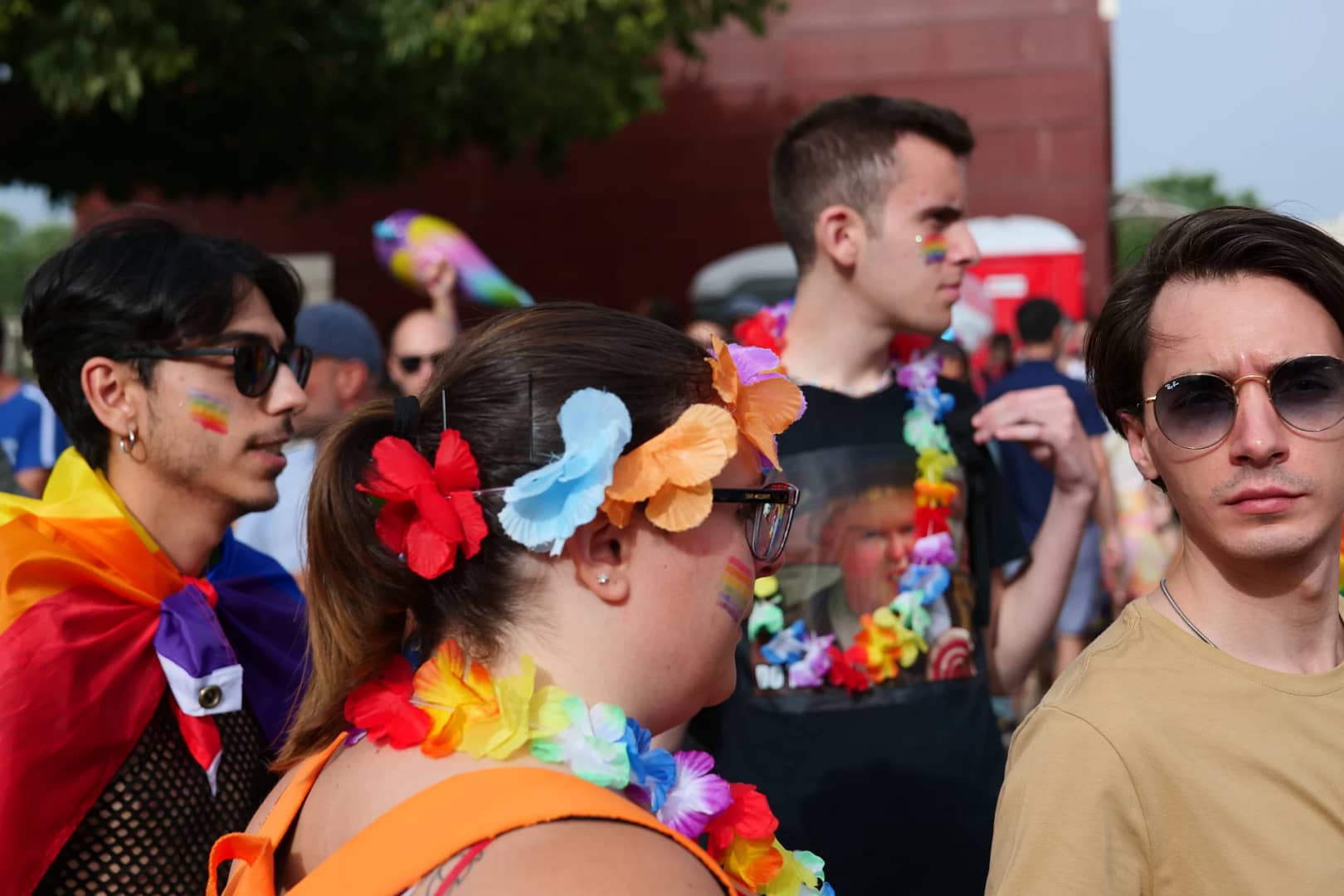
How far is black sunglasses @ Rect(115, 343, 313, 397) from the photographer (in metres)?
2.96

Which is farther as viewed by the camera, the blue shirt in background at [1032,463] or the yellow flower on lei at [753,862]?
the blue shirt in background at [1032,463]

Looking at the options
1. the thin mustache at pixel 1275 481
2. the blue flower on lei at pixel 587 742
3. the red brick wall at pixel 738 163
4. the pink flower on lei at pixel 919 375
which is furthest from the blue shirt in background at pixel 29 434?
the red brick wall at pixel 738 163

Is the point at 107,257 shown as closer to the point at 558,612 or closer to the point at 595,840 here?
the point at 558,612

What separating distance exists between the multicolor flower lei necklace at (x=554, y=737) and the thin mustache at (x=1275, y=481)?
0.83 m

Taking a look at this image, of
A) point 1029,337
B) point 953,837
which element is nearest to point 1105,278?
point 1029,337

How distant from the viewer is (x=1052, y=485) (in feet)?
23.2

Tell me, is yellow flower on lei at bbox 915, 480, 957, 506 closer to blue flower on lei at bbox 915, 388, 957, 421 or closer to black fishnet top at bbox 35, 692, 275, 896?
blue flower on lei at bbox 915, 388, 957, 421

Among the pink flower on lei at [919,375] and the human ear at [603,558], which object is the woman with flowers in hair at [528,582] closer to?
the human ear at [603,558]

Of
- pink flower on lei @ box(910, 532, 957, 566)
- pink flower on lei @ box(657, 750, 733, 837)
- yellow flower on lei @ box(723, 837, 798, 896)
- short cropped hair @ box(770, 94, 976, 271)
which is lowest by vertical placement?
pink flower on lei @ box(910, 532, 957, 566)

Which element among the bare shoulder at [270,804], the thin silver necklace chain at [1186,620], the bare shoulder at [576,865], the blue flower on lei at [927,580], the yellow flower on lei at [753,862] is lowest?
the blue flower on lei at [927,580]

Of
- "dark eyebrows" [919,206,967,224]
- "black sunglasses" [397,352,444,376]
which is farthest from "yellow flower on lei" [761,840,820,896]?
"black sunglasses" [397,352,444,376]

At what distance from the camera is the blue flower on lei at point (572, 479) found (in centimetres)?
172

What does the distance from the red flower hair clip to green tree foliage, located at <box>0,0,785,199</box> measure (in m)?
9.01

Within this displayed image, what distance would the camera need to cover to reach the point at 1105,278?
17594 millimetres
